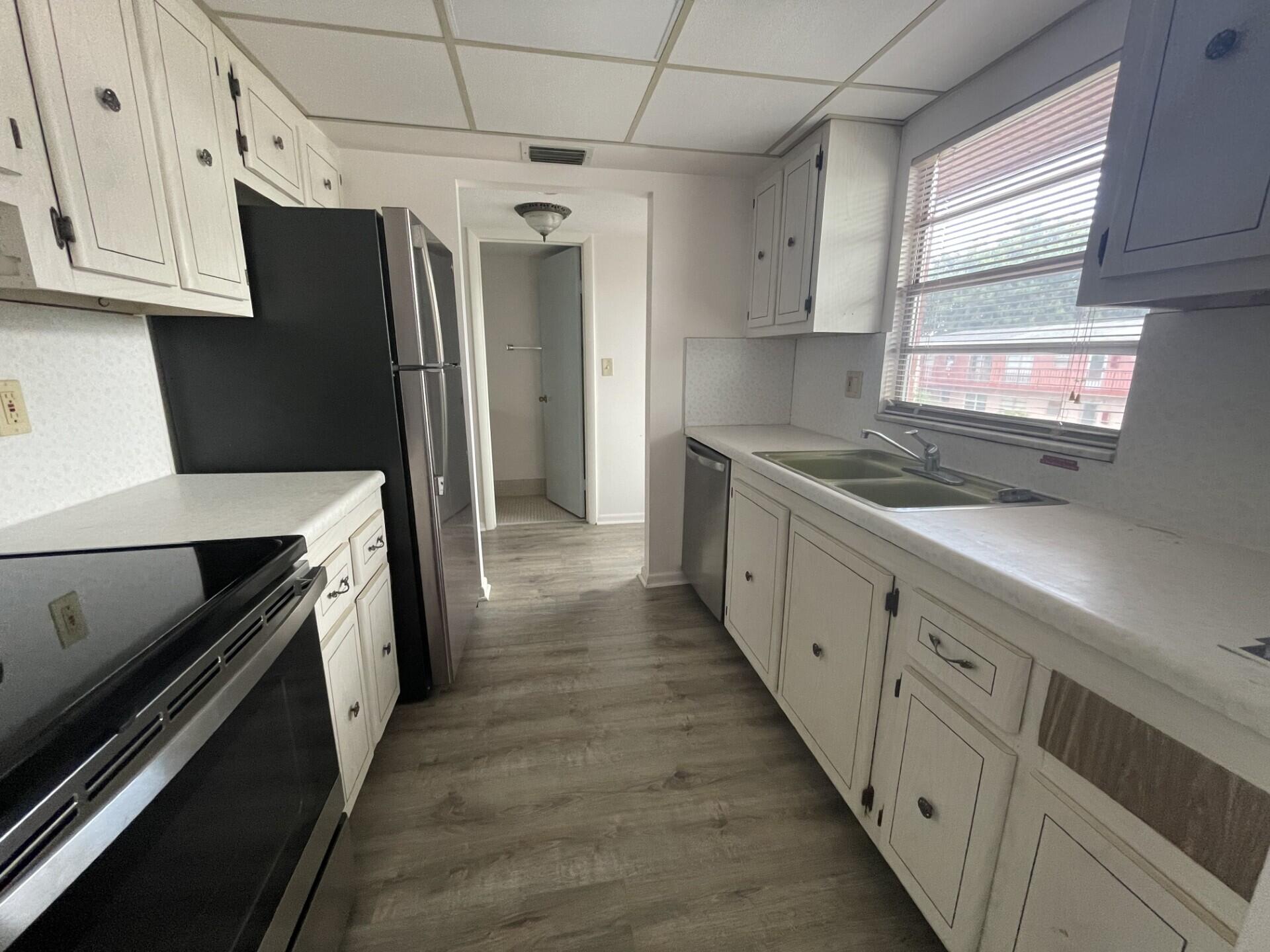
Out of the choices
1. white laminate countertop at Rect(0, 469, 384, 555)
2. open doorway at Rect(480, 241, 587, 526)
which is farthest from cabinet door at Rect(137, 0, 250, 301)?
open doorway at Rect(480, 241, 587, 526)

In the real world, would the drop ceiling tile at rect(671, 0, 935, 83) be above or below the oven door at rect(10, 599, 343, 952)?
above

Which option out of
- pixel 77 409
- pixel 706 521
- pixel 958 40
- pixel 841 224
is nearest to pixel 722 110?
pixel 841 224

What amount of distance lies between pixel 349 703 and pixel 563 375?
10.1ft

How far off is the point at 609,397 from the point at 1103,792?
3.48 meters

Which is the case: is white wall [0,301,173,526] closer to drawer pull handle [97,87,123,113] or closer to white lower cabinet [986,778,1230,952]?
drawer pull handle [97,87,123,113]

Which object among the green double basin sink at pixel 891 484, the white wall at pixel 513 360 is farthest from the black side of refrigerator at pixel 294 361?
the white wall at pixel 513 360

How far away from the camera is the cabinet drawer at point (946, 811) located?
0.95 metres

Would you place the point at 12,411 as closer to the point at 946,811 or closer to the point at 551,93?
the point at 551,93

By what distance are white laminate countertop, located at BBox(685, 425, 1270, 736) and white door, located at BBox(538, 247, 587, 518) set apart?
2.86 metres

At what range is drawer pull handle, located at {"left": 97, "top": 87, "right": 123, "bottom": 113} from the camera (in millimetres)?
1040

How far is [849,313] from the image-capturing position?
2107 mm

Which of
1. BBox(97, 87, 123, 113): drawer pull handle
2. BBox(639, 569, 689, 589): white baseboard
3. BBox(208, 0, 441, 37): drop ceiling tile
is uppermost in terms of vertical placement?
BBox(208, 0, 441, 37): drop ceiling tile

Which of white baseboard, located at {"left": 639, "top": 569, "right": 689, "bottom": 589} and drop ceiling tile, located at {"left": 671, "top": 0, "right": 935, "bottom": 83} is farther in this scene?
white baseboard, located at {"left": 639, "top": 569, "right": 689, "bottom": 589}

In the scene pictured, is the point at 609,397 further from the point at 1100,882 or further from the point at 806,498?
the point at 1100,882
